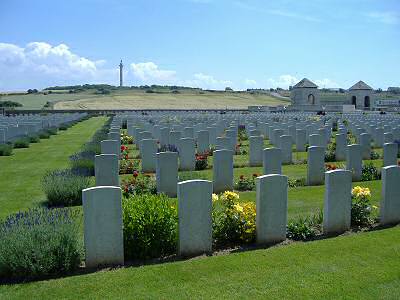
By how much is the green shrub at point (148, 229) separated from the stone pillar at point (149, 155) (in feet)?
25.4

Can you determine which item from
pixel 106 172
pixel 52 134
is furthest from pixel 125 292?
pixel 52 134

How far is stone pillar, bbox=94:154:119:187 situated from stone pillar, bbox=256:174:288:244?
4.17m

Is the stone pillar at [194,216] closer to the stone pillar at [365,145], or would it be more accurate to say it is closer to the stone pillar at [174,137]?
the stone pillar at [174,137]

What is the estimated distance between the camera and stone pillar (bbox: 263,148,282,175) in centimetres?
1109

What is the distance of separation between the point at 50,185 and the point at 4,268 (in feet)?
14.7

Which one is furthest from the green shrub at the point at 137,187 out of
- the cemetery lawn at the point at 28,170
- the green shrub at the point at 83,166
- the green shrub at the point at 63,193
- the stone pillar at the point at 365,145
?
the stone pillar at the point at 365,145

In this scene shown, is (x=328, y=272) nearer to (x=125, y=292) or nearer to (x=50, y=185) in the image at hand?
(x=125, y=292)

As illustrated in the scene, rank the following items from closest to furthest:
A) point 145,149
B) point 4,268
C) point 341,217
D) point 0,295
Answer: point 0,295
point 4,268
point 341,217
point 145,149

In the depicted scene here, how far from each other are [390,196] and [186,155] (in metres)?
7.59

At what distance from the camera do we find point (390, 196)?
7.93 metres

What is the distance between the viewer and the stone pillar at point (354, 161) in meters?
11.9

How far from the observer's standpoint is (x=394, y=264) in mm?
6141

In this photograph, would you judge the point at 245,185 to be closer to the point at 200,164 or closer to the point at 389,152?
the point at 200,164

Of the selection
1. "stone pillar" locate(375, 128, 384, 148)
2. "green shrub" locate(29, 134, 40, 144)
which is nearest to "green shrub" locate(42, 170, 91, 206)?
"stone pillar" locate(375, 128, 384, 148)
